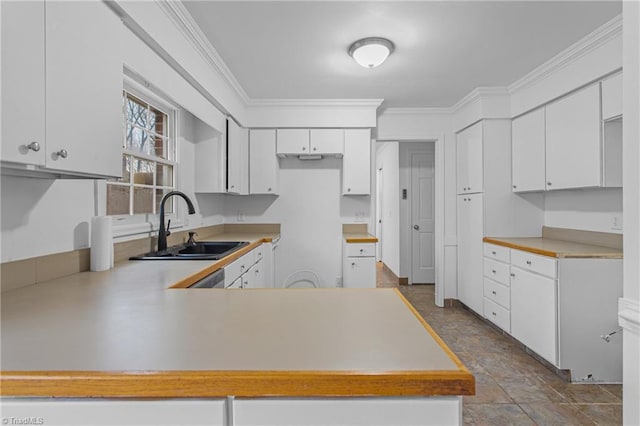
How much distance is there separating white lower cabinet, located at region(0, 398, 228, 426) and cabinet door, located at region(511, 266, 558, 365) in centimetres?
269

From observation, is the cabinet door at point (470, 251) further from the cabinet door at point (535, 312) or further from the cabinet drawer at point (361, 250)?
the cabinet drawer at point (361, 250)

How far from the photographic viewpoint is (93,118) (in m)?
1.28

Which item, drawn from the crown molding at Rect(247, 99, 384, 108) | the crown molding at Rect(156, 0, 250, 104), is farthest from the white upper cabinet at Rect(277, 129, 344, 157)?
the crown molding at Rect(156, 0, 250, 104)

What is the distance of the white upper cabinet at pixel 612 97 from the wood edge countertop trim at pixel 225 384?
275cm

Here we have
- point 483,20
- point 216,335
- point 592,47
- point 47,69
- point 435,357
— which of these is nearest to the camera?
point 435,357

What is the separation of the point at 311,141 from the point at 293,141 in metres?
0.21

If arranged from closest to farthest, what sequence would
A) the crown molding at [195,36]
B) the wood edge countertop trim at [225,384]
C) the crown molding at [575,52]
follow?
the wood edge countertop trim at [225,384] < the crown molding at [195,36] < the crown molding at [575,52]

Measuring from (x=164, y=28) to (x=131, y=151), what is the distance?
0.82 metres

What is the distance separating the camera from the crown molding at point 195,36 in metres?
1.99

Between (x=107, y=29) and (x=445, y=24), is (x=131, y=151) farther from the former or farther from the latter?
(x=445, y=24)

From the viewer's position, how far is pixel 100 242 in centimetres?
174

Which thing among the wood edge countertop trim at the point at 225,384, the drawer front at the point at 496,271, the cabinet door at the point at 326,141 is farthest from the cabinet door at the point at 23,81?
the drawer front at the point at 496,271

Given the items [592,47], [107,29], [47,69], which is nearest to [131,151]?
[107,29]

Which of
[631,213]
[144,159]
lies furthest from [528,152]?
[144,159]
